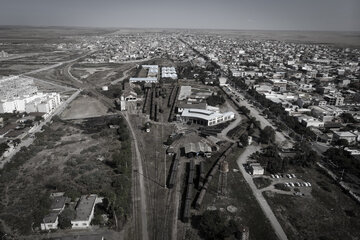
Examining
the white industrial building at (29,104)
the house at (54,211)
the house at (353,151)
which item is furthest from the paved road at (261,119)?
the white industrial building at (29,104)

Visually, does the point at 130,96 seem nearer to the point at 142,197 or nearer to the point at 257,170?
the point at 142,197

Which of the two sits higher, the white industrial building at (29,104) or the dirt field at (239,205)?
the white industrial building at (29,104)

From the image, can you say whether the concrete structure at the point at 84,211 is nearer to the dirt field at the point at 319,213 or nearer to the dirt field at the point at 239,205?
the dirt field at the point at 239,205

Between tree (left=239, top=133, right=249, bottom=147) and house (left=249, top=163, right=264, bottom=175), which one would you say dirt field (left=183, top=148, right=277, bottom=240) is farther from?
tree (left=239, top=133, right=249, bottom=147)

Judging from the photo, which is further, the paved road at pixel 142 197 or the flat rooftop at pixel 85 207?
the flat rooftop at pixel 85 207

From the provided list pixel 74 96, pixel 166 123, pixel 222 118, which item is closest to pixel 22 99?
pixel 74 96

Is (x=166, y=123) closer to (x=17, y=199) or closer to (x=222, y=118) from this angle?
(x=222, y=118)
